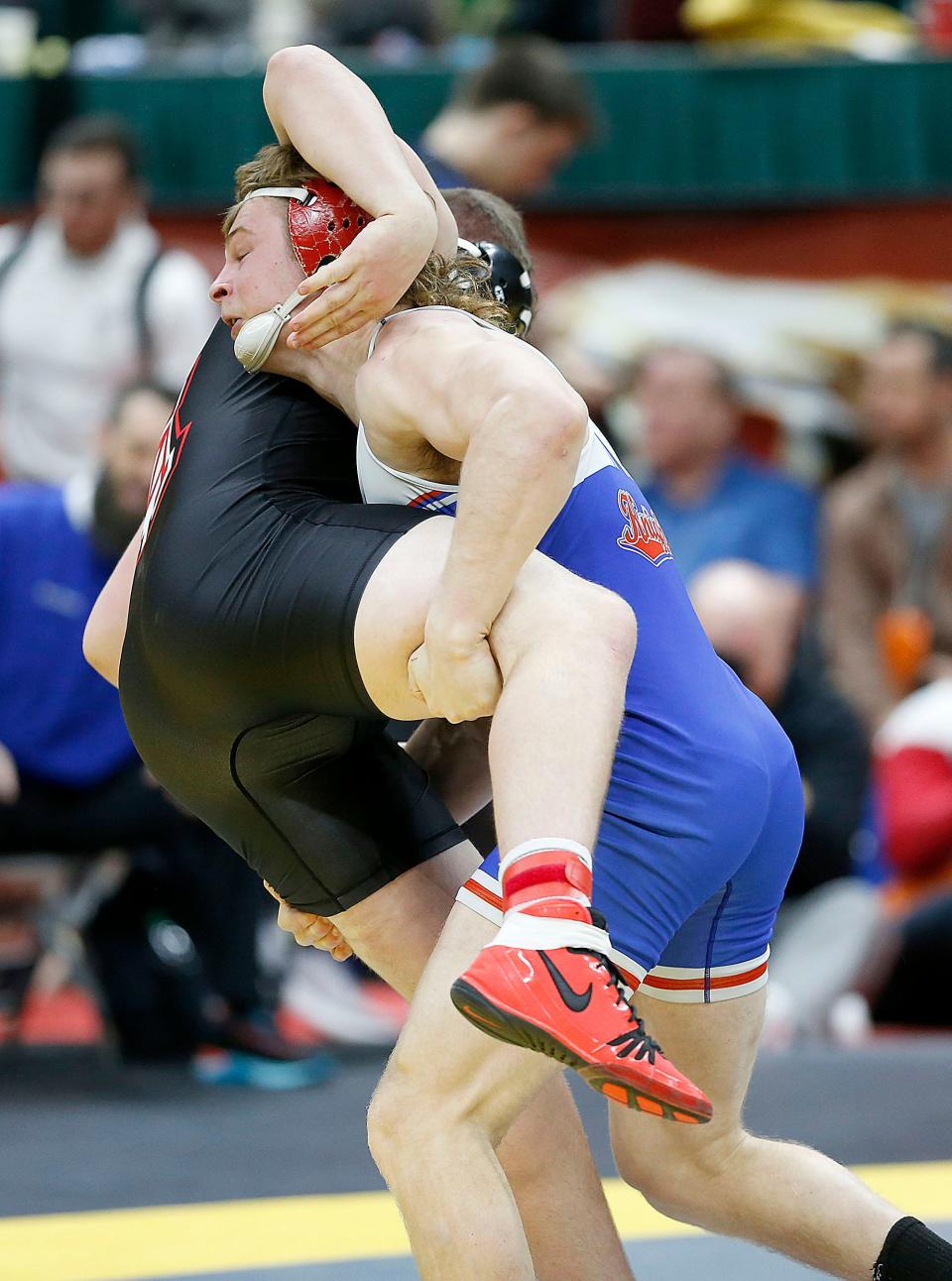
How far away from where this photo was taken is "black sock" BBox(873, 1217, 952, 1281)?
2.26 m

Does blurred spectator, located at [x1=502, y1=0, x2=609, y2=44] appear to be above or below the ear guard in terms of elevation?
below

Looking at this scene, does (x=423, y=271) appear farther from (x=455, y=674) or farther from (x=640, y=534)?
(x=455, y=674)

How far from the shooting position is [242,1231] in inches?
128

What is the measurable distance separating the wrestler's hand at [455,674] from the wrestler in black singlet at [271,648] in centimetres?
10

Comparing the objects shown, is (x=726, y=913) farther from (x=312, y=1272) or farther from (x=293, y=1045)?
(x=293, y=1045)

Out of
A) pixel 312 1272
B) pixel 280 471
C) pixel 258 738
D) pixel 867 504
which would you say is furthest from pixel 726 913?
pixel 867 504

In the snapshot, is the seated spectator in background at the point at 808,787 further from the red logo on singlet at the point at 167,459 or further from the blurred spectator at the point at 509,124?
the red logo on singlet at the point at 167,459

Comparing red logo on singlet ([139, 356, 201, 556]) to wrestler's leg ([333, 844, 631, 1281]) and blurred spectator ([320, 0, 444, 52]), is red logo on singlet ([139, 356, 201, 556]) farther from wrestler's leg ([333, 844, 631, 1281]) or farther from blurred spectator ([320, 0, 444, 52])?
blurred spectator ([320, 0, 444, 52])

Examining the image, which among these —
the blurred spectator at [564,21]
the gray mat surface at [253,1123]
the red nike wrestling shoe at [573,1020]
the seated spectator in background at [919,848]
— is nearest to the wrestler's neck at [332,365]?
the red nike wrestling shoe at [573,1020]

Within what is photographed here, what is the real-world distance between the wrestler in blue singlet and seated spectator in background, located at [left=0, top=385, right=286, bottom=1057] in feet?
7.62

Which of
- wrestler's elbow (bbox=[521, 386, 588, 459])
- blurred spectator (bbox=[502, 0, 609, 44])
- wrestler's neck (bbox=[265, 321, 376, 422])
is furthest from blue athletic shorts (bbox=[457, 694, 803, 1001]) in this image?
blurred spectator (bbox=[502, 0, 609, 44])

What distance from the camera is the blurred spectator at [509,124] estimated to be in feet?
14.5

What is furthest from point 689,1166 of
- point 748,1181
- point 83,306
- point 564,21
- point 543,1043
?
point 564,21

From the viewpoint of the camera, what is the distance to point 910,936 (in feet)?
15.2
